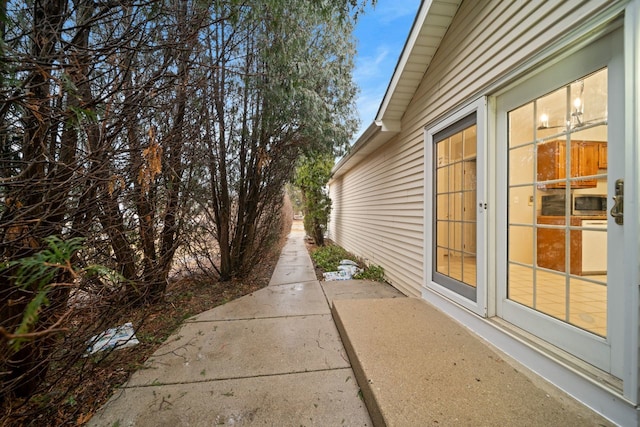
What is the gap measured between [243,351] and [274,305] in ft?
4.04

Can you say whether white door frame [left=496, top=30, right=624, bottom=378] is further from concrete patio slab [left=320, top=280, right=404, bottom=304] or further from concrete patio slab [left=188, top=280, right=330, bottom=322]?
concrete patio slab [left=188, top=280, right=330, bottom=322]

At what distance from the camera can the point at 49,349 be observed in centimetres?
164

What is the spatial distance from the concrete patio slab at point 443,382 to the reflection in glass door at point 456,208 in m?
0.55

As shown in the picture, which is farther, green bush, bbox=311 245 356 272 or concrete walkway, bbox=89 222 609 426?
green bush, bbox=311 245 356 272

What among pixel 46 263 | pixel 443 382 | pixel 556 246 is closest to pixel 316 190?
pixel 556 246

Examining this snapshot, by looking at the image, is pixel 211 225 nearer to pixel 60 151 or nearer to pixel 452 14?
pixel 60 151

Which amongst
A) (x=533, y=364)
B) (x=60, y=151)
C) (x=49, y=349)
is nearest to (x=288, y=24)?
(x=60, y=151)

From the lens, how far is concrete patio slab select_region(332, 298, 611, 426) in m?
1.43

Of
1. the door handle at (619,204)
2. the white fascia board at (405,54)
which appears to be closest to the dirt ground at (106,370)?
the door handle at (619,204)

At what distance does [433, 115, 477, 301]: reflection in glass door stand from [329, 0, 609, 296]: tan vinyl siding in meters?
0.31

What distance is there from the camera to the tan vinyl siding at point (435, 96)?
186 cm

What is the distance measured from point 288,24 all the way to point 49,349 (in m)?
3.72

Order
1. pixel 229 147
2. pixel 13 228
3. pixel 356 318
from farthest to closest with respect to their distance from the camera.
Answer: pixel 229 147 < pixel 356 318 < pixel 13 228

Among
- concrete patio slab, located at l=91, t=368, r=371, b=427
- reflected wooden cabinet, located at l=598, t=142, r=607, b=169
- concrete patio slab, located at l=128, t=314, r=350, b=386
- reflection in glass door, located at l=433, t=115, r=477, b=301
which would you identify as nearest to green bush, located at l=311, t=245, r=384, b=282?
reflection in glass door, located at l=433, t=115, r=477, b=301
